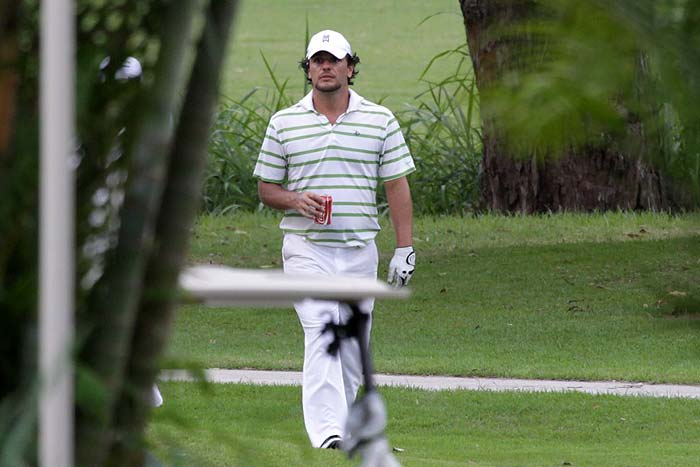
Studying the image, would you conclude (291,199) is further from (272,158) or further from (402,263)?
(402,263)

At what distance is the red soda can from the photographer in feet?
25.4

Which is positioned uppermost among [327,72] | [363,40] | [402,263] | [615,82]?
[363,40]

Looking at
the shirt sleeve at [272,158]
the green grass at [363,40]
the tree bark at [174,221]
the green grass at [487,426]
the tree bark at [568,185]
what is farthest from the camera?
the green grass at [363,40]

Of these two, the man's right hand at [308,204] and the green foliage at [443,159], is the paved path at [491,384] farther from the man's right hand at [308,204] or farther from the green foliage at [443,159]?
the green foliage at [443,159]

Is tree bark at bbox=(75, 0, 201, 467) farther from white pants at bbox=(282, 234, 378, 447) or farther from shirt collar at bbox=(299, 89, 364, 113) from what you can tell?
shirt collar at bbox=(299, 89, 364, 113)

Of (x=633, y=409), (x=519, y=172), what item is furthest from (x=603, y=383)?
→ (x=519, y=172)

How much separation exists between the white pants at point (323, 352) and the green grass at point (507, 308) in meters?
1.91

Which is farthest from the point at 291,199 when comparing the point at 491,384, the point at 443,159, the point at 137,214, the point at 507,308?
the point at 443,159

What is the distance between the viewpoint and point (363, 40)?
129ft

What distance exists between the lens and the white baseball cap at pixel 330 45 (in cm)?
805

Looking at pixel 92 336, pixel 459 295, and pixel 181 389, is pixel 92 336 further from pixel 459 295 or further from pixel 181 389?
pixel 459 295

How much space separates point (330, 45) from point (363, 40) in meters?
31.5

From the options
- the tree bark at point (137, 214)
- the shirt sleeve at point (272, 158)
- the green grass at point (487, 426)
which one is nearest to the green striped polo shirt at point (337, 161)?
the shirt sleeve at point (272, 158)

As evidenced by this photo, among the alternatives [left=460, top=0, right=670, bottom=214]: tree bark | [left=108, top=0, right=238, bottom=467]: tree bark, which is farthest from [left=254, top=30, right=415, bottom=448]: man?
[left=460, top=0, right=670, bottom=214]: tree bark
